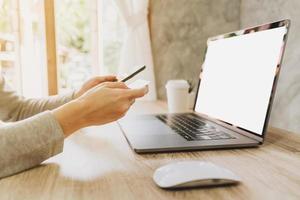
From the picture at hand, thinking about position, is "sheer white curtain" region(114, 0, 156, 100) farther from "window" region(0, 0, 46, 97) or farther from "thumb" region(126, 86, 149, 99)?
"thumb" region(126, 86, 149, 99)

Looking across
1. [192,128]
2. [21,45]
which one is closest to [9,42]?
[21,45]

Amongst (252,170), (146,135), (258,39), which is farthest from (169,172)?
(258,39)

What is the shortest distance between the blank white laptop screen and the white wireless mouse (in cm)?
29

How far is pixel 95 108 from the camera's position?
0.63 metres

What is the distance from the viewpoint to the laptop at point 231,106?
2.38 feet

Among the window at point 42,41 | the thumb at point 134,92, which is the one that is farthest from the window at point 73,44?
the thumb at point 134,92

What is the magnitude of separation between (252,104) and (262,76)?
0.25 feet

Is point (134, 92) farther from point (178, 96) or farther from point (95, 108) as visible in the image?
point (178, 96)

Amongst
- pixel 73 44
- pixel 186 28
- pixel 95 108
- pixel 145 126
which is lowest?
pixel 145 126

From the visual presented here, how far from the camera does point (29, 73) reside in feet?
6.49

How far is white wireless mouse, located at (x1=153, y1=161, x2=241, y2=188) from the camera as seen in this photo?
0.46m

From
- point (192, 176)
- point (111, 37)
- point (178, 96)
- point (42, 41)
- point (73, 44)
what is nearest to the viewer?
point (192, 176)

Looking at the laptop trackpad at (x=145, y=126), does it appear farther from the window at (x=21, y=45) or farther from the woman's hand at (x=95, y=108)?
the window at (x=21, y=45)

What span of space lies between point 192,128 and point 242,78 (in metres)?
0.21
